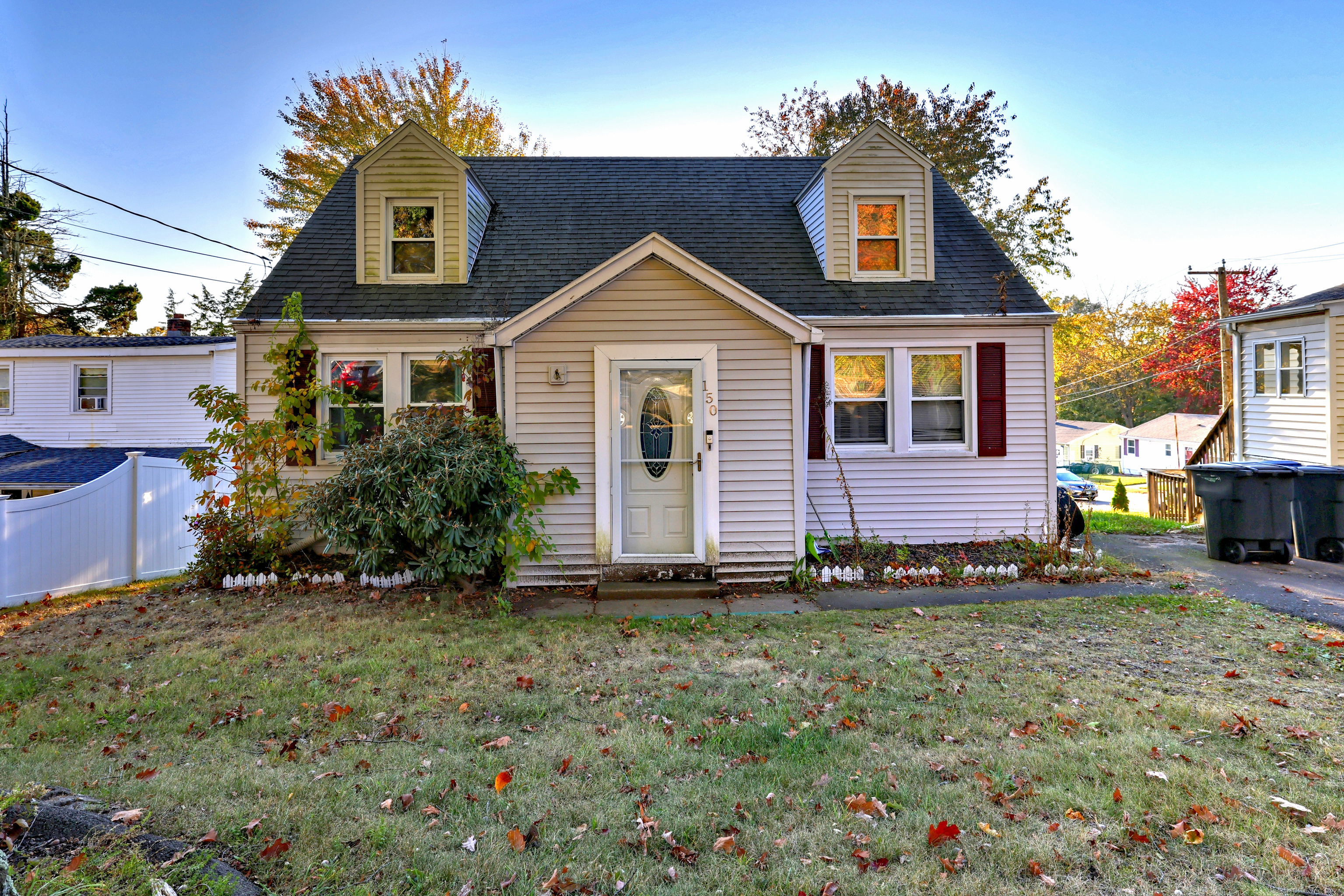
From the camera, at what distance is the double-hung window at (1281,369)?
12.4 meters

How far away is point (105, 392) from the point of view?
16.6 meters

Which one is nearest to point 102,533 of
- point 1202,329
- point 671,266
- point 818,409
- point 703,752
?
point 671,266

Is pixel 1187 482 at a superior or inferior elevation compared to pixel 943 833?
superior

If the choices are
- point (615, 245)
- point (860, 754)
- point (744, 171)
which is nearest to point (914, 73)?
point (744, 171)

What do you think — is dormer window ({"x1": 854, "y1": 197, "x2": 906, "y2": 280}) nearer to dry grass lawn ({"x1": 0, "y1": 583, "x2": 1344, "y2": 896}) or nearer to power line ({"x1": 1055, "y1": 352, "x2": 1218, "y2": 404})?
dry grass lawn ({"x1": 0, "y1": 583, "x2": 1344, "y2": 896})

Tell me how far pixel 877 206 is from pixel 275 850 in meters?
9.99

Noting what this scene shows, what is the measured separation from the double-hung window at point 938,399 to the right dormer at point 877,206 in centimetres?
130

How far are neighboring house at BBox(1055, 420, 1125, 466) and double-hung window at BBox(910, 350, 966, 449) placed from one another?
134 ft

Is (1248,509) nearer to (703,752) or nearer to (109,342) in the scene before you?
(703,752)

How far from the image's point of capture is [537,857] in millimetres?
2545

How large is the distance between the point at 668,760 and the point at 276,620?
483cm

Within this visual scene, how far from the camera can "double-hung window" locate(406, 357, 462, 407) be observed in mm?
8875

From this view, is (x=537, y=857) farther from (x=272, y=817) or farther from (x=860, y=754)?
(x=860, y=754)

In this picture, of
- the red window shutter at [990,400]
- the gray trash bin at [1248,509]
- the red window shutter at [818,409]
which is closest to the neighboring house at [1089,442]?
the gray trash bin at [1248,509]
